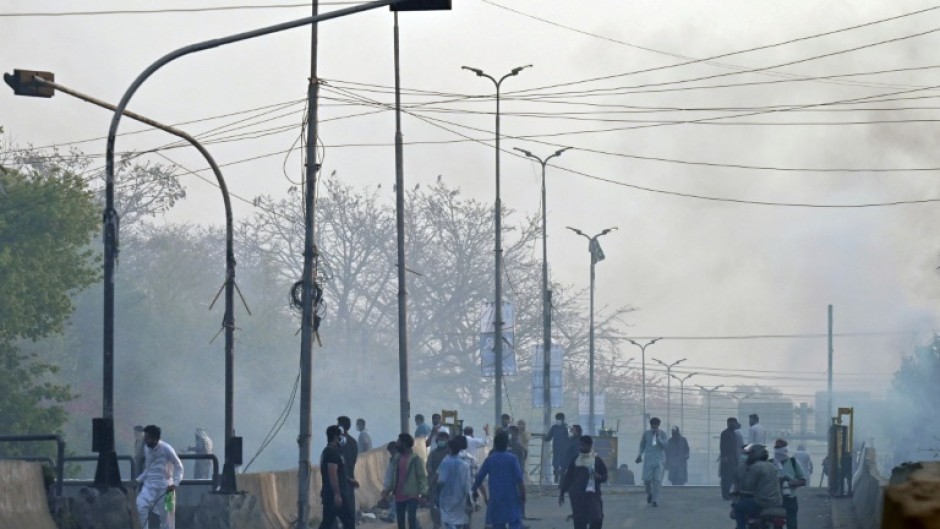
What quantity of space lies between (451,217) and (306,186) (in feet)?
167

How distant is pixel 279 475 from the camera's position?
81.6 ft

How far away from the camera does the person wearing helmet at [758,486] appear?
18922 mm

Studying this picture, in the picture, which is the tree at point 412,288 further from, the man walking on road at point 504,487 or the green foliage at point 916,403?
the man walking on road at point 504,487

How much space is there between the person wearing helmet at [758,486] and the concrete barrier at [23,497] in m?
7.90

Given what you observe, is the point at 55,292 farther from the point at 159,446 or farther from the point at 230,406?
the point at 159,446

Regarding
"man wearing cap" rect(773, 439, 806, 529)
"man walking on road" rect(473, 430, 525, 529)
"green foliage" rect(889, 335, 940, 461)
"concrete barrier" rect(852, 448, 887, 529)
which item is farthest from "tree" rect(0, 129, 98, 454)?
"green foliage" rect(889, 335, 940, 461)

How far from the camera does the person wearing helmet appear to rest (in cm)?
1892

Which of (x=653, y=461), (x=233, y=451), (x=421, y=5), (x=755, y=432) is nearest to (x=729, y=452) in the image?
(x=653, y=461)

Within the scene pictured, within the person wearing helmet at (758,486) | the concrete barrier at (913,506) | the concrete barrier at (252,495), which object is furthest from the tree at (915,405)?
the concrete barrier at (913,506)

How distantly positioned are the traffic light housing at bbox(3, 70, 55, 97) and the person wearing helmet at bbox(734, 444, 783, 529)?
9.43 m

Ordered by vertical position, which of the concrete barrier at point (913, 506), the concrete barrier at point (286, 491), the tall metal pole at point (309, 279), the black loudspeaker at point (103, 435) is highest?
the tall metal pole at point (309, 279)

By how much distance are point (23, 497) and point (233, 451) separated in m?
6.80

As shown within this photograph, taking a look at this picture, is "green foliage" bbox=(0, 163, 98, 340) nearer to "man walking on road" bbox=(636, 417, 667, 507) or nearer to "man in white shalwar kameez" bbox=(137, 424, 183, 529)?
"man walking on road" bbox=(636, 417, 667, 507)

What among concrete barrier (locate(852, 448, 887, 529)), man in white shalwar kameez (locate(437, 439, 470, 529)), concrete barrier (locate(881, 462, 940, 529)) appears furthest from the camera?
concrete barrier (locate(852, 448, 887, 529))
